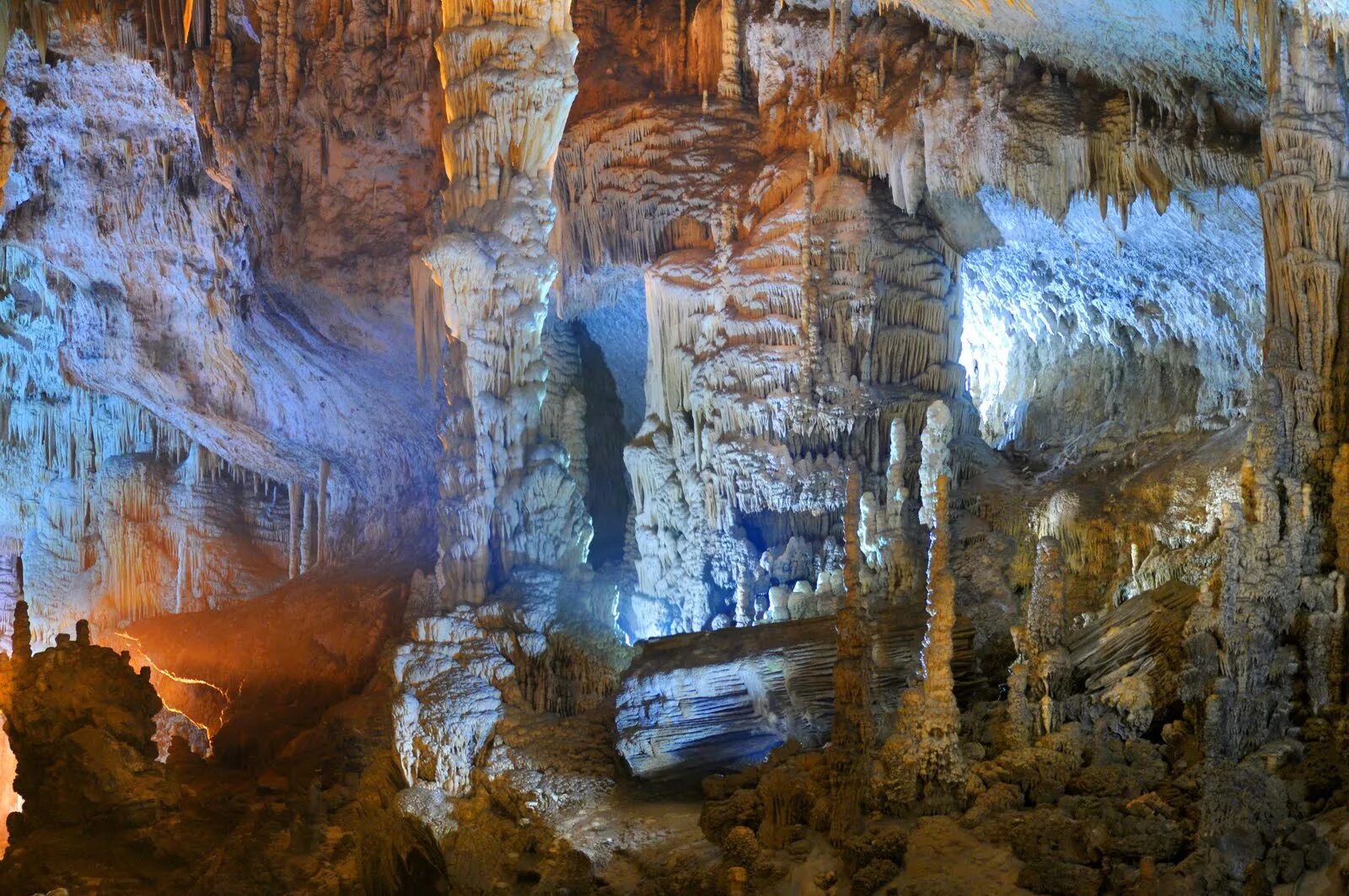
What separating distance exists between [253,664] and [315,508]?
9.37ft

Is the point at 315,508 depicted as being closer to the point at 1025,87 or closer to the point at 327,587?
the point at 327,587

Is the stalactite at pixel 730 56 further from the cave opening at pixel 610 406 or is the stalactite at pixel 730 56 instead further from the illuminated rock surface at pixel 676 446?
the cave opening at pixel 610 406

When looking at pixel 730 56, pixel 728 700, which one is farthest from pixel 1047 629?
pixel 730 56

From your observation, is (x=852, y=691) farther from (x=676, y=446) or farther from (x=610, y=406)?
(x=610, y=406)

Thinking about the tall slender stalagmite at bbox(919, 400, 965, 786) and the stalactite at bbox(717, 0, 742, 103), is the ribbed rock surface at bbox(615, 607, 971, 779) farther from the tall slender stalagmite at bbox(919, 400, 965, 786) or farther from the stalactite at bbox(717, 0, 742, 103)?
the stalactite at bbox(717, 0, 742, 103)

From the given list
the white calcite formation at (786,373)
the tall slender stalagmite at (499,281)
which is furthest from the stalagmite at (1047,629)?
the tall slender stalagmite at (499,281)

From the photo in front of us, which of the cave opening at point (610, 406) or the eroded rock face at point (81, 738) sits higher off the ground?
the cave opening at point (610, 406)

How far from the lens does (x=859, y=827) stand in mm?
8922

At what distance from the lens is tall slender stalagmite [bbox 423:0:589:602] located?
43.5ft

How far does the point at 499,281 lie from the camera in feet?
43.7

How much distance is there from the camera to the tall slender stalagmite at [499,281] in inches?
522

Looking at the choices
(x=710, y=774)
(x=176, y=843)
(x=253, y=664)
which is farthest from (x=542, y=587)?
(x=253, y=664)

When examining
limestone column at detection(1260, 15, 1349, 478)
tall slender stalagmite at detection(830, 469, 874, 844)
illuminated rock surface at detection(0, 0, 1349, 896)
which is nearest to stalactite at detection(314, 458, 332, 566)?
illuminated rock surface at detection(0, 0, 1349, 896)

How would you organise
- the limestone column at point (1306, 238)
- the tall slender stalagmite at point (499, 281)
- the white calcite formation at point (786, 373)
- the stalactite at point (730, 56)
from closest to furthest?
the limestone column at point (1306, 238)
the tall slender stalagmite at point (499, 281)
the white calcite formation at point (786, 373)
the stalactite at point (730, 56)
